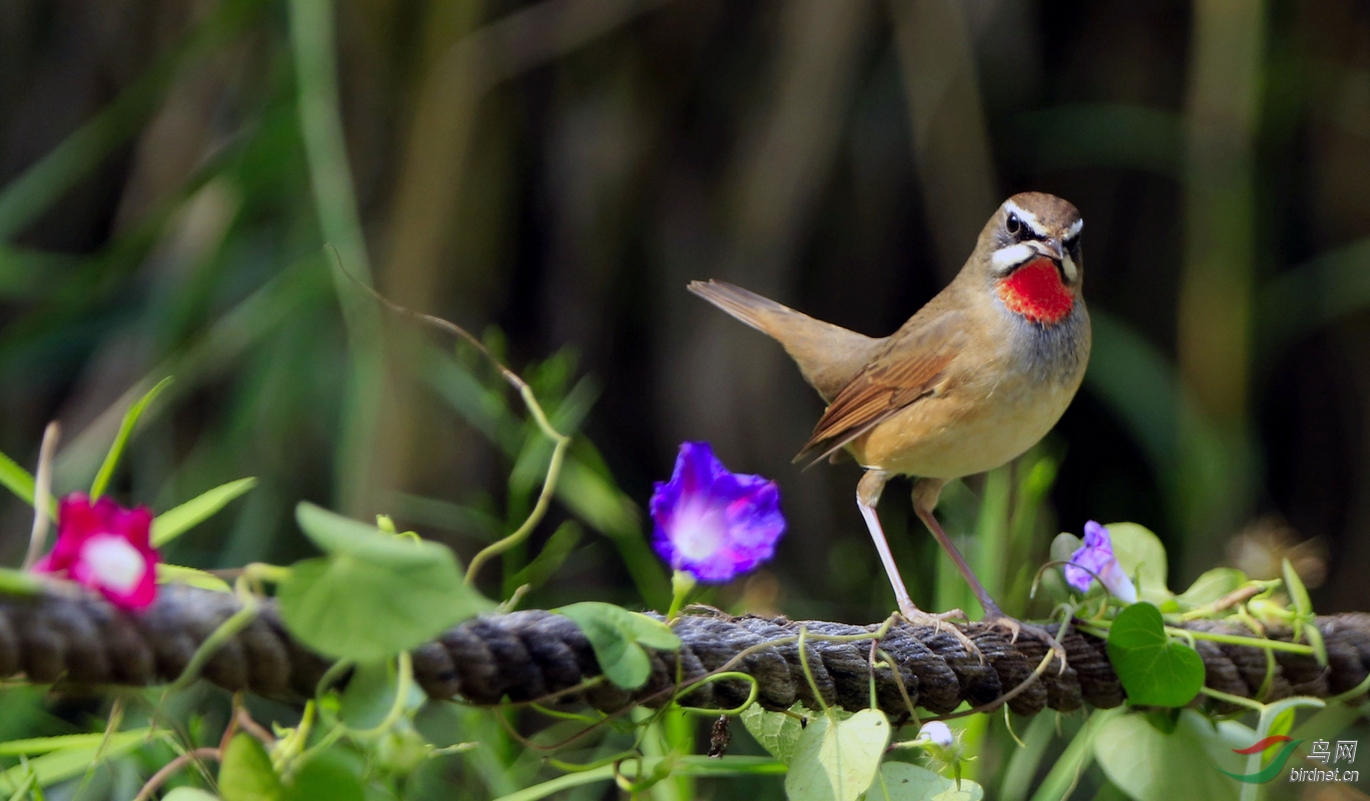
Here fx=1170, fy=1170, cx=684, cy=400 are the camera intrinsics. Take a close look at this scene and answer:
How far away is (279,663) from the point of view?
2.97 feet

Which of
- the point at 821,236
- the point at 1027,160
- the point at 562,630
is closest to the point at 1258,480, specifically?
the point at 1027,160

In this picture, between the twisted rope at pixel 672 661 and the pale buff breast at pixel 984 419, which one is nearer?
the twisted rope at pixel 672 661

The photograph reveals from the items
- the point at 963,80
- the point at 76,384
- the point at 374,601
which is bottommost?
the point at 76,384

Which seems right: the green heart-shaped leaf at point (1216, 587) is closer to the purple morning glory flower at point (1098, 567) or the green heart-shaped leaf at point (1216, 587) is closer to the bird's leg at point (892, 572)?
the purple morning glory flower at point (1098, 567)

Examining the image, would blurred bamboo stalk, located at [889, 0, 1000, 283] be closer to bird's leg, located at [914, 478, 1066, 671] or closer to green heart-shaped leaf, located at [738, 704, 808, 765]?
bird's leg, located at [914, 478, 1066, 671]

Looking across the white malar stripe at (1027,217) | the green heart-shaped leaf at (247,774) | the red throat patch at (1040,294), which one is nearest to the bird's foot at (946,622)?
the red throat patch at (1040,294)

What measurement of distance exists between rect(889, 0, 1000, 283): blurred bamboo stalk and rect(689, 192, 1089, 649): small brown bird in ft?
4.28

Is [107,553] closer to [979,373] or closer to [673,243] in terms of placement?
[979,373]

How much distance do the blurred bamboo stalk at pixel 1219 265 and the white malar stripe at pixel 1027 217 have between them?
5.55ft

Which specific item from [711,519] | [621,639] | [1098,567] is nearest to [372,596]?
[621,639]

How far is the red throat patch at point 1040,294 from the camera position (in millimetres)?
2252

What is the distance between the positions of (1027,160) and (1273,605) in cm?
274

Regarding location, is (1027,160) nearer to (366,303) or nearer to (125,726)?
(366,303)

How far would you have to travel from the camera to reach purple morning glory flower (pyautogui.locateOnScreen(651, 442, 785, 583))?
4.05 feet
